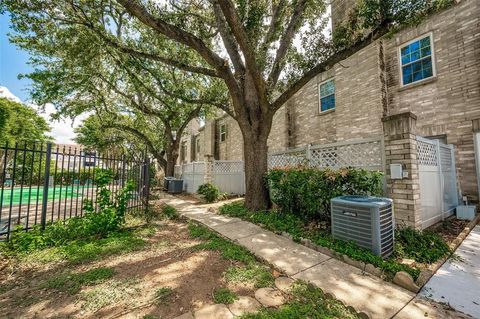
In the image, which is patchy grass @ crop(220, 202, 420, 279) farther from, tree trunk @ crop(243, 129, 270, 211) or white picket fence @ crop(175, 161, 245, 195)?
white picket fence @ crop(175, 161, 245, 195)

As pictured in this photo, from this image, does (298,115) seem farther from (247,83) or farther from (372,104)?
(247,83)

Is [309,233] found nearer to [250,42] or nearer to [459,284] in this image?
[459,284]

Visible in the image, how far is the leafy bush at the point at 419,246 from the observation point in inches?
130

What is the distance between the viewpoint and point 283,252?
3.67 meters

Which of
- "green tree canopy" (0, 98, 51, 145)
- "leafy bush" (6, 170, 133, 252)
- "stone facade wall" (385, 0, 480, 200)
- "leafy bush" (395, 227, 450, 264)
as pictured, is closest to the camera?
"leafy bush" (395, 227, 450, 264)

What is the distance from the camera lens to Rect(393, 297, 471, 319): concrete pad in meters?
2.13

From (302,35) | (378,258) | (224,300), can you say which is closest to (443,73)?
(302,35)

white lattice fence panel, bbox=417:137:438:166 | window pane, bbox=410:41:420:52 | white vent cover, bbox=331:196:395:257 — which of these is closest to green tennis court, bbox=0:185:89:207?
white vent cover, bbox=331:196:395:257

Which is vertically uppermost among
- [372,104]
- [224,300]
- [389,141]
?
[372,104]

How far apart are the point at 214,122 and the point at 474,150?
16.7 m

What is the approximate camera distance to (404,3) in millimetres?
4629

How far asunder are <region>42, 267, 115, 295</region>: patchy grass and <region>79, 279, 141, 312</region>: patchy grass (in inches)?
7.2

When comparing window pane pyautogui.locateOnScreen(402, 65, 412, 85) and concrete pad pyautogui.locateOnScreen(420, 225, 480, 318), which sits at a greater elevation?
window pane pyautogui.locateOnScreen(402, 65, 412, 85)

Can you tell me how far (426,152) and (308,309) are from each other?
4649mm
